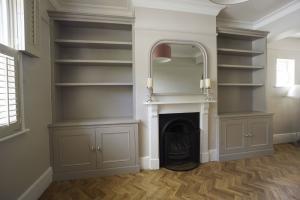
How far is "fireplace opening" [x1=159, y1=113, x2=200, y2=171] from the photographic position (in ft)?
9.43

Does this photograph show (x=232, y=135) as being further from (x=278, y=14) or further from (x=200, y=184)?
(x=278, y=14)

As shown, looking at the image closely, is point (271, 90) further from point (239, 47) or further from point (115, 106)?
point (115, 106)

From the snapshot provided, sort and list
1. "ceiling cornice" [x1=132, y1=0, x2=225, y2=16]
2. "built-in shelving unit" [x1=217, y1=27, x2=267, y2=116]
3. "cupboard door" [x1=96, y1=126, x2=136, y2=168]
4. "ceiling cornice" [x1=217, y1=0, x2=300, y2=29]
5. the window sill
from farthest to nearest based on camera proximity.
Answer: "built-in shelving unit" [x1=217, y1=27, x2=267, y2=116]
"ceiling cornice" [x1=217, y1=0, x2=300, y2=29]
"ceiling cornice" [x1=132, y1=0, x2=225, y2=16]
"cupboard door" [x1=96, y1=126, x2=136, y2=168]
the window sill

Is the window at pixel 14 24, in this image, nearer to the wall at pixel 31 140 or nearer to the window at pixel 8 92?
the window at pixel 8 92

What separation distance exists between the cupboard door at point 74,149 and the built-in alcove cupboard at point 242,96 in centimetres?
219

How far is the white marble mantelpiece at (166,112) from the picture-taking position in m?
2.77

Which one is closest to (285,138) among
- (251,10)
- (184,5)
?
(251,10)

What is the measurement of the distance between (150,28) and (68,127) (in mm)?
1969

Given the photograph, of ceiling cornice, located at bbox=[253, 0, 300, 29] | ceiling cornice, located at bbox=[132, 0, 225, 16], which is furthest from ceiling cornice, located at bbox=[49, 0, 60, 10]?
ceiling cornice, located at bbox=[253, 0, 300, 29]

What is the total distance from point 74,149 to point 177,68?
2045 millimetres

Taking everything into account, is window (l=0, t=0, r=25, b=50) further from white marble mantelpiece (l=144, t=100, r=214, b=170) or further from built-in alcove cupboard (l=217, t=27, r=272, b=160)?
built-in alcove cupboard (l=217, t=27, r=272, b=160)

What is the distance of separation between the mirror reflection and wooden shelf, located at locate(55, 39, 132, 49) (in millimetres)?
543

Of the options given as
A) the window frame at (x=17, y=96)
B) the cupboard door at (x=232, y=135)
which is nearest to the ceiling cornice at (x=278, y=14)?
the cupboard door at (x=232, y=135)

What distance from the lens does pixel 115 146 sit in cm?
261
